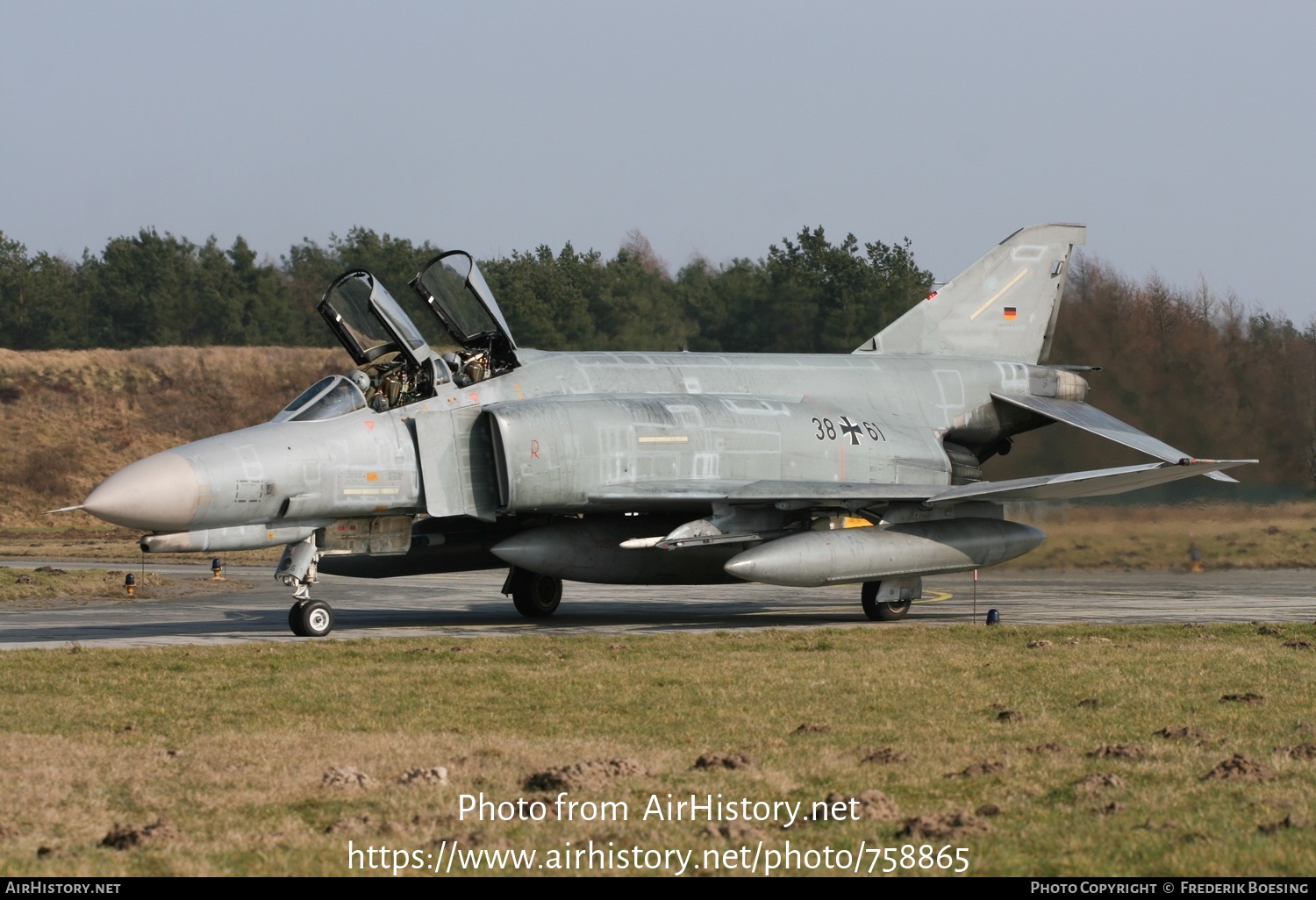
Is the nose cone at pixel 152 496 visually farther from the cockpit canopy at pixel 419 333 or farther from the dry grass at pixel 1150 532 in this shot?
the dry grass at pixel 1150 532

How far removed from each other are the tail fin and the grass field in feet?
25.1

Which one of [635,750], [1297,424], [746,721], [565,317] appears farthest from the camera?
[565,317]

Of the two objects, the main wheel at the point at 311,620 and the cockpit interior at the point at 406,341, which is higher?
the cockpit interior at the point at 406,341

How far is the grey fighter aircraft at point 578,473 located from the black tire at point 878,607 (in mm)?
24

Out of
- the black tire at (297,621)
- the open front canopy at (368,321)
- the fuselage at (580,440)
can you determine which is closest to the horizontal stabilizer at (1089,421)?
the fuselage at (580,440)

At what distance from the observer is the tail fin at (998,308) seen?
19609mm

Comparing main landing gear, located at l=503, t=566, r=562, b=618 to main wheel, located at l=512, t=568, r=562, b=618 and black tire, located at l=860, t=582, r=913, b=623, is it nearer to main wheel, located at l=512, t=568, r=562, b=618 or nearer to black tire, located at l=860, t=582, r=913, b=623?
main wheel, located at l=512, t=568, r=562, b=618

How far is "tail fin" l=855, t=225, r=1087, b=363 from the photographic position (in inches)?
772

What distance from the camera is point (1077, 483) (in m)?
16.0

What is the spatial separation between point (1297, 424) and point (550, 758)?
19.6 metres

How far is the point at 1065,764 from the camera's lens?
23.1 ft

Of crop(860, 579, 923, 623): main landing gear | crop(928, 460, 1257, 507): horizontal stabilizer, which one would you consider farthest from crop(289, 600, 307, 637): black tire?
crop(928, 460, 1257, 507): horizontal stabilizer
